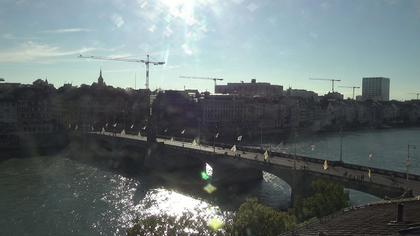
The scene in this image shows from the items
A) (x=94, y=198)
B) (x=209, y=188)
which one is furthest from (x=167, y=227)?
(x=209, y=188)

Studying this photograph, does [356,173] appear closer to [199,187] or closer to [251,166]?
[251,166]

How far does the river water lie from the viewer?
46166 mm

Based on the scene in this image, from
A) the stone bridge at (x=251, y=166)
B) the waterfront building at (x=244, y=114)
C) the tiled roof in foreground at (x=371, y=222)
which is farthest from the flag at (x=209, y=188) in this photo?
the waterfront building at (x=244, y=114)

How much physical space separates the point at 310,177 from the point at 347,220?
127 feet

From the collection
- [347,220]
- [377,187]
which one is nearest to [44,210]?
[377,187]

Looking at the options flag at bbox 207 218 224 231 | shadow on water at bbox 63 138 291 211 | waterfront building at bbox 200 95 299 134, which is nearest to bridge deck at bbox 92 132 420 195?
shadow on water at bbox 63 138 291 211

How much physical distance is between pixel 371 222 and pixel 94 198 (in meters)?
46.9

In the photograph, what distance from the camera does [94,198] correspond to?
5734cm

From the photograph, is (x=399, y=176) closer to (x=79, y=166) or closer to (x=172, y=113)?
(x=79, y=166)

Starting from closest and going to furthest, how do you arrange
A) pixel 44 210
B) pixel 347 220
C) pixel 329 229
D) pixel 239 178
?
pixel 329 229
pixel 347 220
pixel 44 210
pixel 239 178

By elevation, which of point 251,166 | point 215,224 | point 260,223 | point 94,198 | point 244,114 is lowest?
point 94,198

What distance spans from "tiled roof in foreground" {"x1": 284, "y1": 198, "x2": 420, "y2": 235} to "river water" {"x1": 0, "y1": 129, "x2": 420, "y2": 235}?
98.7ft

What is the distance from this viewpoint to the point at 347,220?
1577 centimetres

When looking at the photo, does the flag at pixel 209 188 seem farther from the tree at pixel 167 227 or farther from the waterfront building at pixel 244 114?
the waterfront building at pixel 244 114
